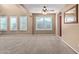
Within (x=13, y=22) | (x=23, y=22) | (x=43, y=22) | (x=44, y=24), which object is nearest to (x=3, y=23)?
(x=13, y=22)

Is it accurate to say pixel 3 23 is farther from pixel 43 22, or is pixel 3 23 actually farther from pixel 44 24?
pixel 44 24

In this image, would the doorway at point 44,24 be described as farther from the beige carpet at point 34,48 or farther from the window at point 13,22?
the beige carpet at point 34,48

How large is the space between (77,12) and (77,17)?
0.21m

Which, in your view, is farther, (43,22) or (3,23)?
(43,22)

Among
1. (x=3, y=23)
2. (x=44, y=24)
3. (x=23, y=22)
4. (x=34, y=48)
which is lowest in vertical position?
(x=34, y=48)

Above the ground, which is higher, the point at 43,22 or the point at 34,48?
the point at 43,22

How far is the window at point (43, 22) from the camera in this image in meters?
19.2

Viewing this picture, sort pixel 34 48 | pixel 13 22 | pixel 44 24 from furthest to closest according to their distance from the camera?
pixel 44 24
pixel 13 22
pixel 34 48

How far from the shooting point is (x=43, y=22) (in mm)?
19688

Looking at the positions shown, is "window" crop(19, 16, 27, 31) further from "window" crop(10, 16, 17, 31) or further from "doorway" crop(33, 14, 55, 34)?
"doorway" crop(33, 14, 55, 34)

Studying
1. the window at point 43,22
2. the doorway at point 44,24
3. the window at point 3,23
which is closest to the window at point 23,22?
the doorway at point 44,24

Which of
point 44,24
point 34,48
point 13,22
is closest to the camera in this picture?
point 34,48
